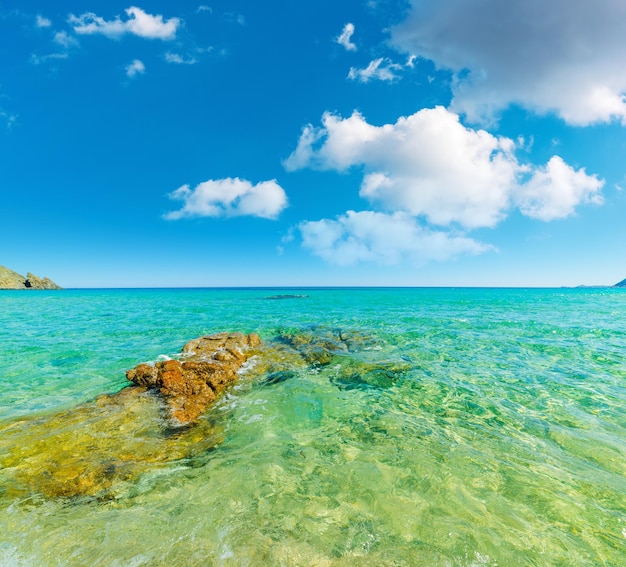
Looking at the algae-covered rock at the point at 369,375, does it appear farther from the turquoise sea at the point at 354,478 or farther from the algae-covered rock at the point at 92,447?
the algae-covered rock at the point at 92,447

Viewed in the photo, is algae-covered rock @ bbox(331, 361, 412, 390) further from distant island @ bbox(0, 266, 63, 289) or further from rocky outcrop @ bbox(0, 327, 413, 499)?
distant island @ bbox(0, 266, 63, 289)

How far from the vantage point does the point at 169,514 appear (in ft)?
16.5

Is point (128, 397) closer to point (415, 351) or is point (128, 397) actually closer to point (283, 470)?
point (283, 470)

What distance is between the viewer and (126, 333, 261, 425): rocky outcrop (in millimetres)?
→ 9477

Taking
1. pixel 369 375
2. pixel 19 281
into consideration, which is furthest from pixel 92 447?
pixel 19 281

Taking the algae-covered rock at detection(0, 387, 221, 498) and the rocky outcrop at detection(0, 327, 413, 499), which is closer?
the algae-covered rock at detection(0, 387, 221, 498)

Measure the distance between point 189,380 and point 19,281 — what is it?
236 meters

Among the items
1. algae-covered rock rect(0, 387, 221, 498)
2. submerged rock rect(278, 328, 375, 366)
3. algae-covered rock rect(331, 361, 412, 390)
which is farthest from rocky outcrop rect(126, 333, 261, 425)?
algae-covered rock rect(331, 361, 412, 390)

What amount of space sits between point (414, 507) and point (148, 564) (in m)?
4.25

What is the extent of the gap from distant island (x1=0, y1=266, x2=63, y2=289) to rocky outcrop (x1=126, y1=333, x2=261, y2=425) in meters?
220

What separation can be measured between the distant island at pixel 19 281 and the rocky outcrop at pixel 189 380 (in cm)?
21950

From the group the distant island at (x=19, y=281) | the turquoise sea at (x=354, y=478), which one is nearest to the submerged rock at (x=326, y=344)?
the turquoise sea at (x=354, y=478)

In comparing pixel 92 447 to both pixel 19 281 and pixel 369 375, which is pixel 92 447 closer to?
pixel 369 375

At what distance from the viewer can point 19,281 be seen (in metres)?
175
